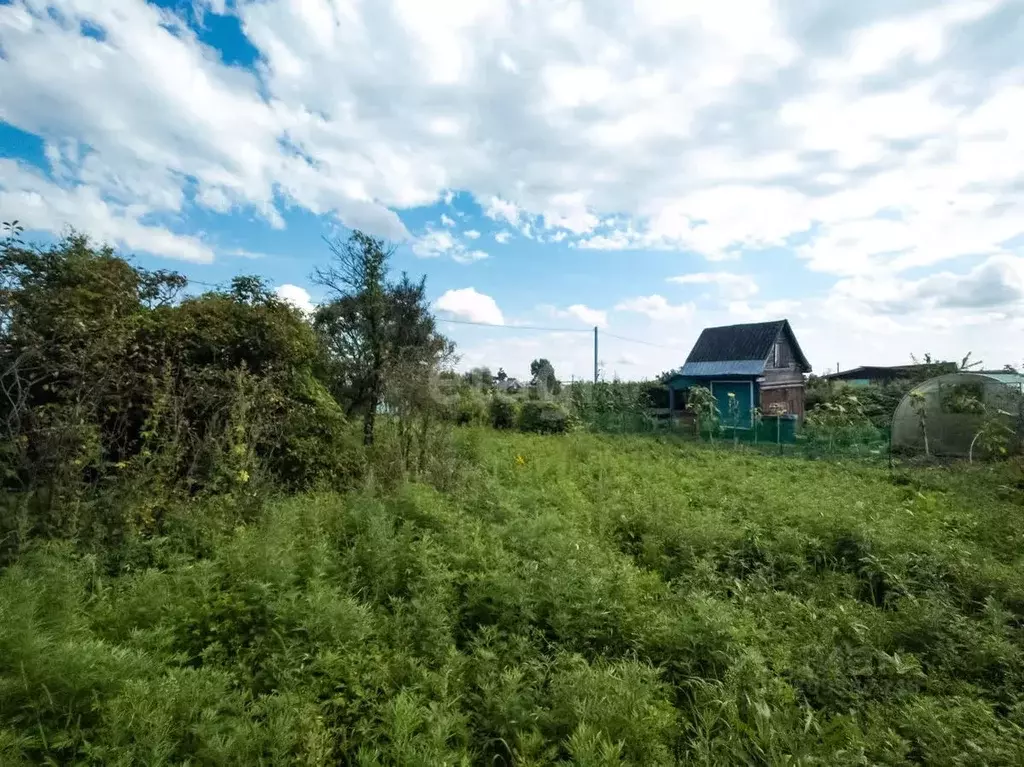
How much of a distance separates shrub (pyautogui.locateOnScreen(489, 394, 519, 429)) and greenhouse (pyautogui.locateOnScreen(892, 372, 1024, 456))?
10.8 m

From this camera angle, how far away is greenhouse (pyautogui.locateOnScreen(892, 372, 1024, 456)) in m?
11.3

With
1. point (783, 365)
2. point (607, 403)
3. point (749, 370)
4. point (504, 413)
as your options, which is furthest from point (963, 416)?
point (504, 413)

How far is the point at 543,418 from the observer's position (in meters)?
17.8

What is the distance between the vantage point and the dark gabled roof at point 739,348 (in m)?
21.4

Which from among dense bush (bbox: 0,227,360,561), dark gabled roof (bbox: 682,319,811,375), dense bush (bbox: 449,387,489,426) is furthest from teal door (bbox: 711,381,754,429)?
dense bush (bbox: 0,227,360,561)

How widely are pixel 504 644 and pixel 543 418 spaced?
14.6 m

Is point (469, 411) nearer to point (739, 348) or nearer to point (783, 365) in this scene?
point (739, 348)

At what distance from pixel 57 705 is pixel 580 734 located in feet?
7.86

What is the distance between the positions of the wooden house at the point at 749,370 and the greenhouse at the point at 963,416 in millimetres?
6395

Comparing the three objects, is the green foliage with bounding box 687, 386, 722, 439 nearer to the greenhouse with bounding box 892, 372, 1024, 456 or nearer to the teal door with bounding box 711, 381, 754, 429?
the teal door with bounding box 711, 381, 754, 429

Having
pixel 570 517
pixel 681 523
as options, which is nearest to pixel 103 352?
pixel 570 517

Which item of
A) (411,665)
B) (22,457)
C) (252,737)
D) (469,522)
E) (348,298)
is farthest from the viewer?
(348,298)

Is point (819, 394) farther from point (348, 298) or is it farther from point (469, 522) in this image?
point (469, 522)

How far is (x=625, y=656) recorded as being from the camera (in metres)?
3.32
